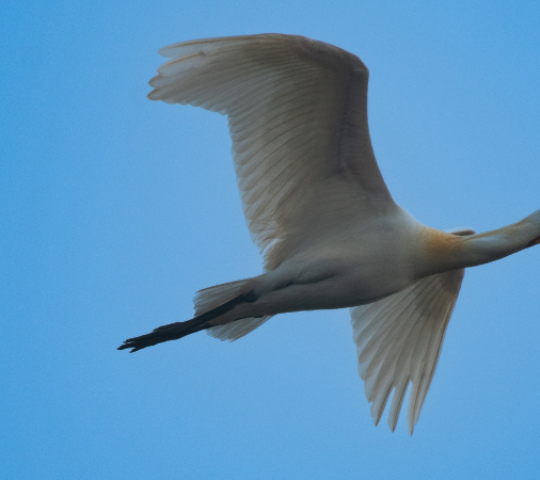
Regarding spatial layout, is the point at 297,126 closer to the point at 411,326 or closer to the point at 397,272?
the point at 397,272

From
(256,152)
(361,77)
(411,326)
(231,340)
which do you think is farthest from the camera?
(411,326)

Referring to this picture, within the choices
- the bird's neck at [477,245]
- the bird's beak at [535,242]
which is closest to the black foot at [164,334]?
the bird's neck at [477,245]

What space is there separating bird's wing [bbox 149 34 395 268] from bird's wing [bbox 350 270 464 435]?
1.64 meters

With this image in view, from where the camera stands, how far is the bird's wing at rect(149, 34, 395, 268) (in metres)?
7.75


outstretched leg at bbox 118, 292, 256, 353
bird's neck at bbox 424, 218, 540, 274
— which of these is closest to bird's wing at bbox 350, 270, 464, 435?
bird's neck at bbox 424, 218, 540, 274

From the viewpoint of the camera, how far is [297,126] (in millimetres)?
8258

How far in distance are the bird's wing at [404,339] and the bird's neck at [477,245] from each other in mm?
1173

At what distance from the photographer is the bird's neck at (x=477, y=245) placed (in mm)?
8508

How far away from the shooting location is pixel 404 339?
1004cm

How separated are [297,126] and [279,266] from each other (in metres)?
1.42

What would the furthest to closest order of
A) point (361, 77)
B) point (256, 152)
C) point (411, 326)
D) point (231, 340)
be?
point (411, 326), point (231, 340), point (256, 152), point (361, 77)

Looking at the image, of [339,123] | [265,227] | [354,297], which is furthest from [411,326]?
[339,123]

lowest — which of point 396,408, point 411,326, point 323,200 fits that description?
point 396,408

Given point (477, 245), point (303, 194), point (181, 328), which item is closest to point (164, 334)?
point (181, 328)
